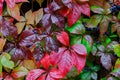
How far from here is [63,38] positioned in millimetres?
999

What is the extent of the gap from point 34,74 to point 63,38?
0.61ft

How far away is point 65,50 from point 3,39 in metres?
0.26

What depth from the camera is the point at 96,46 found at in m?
1.09

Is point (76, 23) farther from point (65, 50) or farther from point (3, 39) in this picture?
point (3, 39)

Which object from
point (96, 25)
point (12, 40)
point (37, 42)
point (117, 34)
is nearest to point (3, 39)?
point (12, 40)

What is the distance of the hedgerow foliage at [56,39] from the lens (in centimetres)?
99

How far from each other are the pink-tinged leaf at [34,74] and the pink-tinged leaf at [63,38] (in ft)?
0.47

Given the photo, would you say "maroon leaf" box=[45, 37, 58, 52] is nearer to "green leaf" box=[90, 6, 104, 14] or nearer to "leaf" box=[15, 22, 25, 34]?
"leaf" box=[15, 22, 25, 34]

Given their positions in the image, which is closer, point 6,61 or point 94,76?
point 6,61

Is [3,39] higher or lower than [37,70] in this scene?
higher

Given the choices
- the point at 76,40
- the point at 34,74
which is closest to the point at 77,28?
the point at 76,40

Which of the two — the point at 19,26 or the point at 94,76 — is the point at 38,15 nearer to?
the point at 19,26

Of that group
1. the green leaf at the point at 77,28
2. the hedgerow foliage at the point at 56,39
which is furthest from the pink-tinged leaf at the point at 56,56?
the green leaf at the point at 77,28

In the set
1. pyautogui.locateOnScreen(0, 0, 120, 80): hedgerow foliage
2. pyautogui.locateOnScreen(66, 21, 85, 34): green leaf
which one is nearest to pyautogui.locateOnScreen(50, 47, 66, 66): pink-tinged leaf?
pyautogui.locateOnScreen(0, 0, 120, 80): hedgerow foliage
